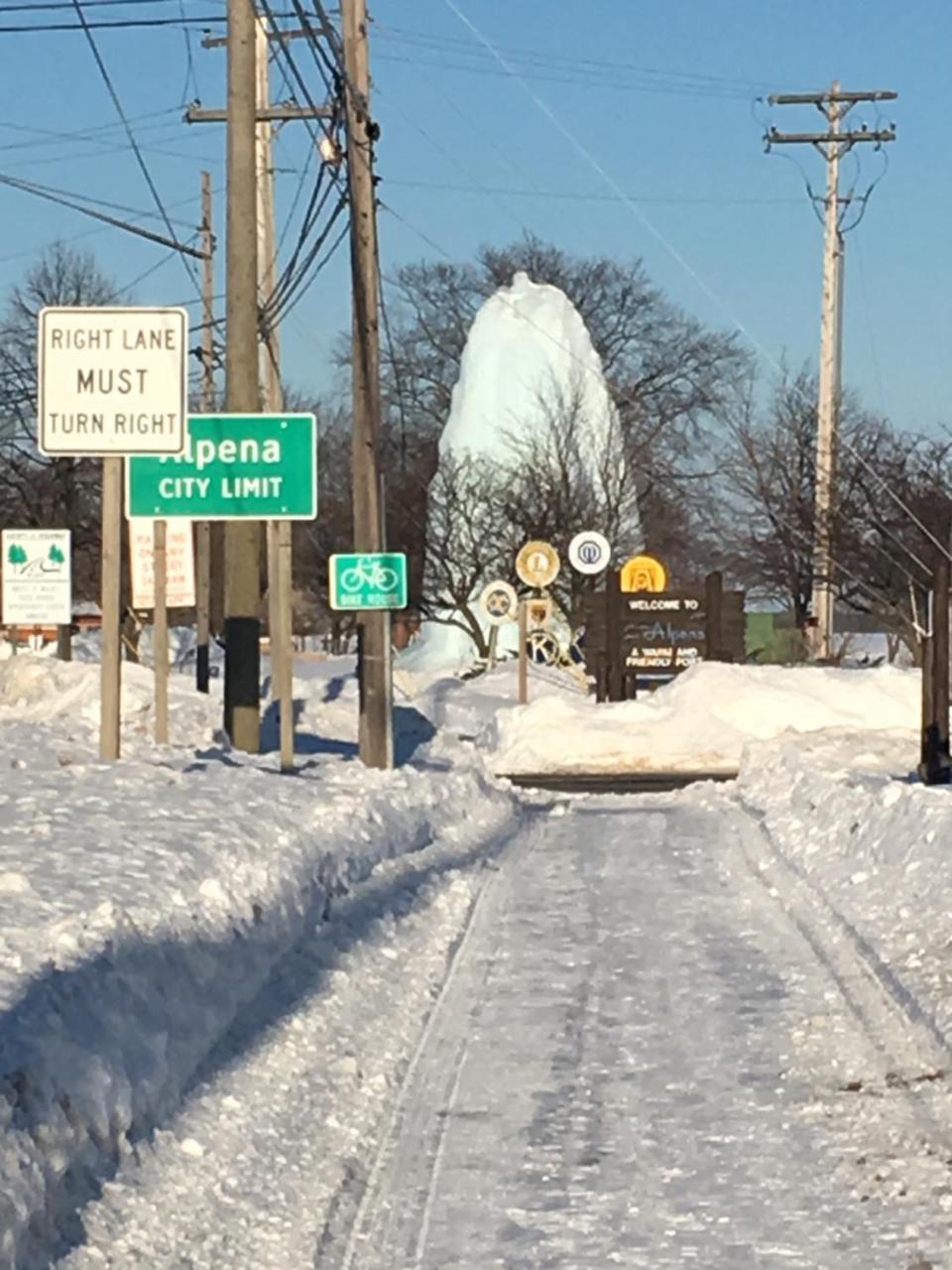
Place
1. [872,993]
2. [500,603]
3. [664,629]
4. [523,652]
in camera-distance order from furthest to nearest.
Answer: [500,603] → [664,629] → [523,652] → [872,993]

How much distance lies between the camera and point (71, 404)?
13.7 m

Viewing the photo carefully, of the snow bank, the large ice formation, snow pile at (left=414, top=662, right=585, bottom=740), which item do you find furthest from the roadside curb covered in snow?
the large ice formation

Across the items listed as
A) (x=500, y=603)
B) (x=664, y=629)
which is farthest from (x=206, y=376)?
(x=664, y=629)

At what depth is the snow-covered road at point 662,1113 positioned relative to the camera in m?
6.12

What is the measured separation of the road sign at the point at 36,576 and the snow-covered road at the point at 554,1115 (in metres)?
15.6

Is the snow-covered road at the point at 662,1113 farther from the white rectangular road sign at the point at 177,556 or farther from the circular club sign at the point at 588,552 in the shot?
the circular club sign at the point at 588,552

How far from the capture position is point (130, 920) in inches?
323

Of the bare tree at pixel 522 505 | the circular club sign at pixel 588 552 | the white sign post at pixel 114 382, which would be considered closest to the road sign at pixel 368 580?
the white sign post at pixel 114 382

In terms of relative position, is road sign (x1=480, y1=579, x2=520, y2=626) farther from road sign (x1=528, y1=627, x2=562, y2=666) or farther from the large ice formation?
the large ice formation

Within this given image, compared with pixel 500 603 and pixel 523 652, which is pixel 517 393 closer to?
pixel 500 603

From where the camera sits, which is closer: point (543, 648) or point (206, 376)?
point (206, 376)

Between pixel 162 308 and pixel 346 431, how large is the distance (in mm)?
71524

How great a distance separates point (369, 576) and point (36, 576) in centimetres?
722

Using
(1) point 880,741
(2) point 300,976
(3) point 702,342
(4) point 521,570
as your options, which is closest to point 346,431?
(3) point 702,342
